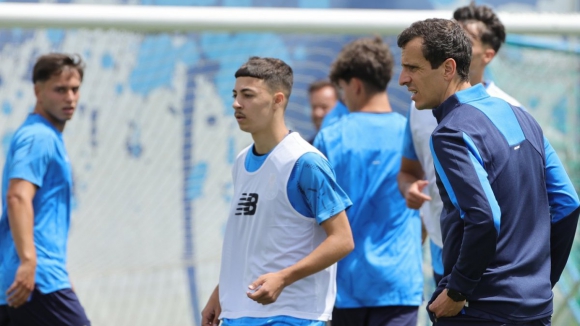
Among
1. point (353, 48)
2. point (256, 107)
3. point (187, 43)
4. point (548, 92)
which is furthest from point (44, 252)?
point (548, 92)

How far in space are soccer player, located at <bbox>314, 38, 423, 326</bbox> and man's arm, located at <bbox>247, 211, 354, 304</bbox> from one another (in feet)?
3.21

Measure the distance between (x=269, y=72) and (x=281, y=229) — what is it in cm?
70

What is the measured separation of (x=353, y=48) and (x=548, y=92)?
3.70 metres

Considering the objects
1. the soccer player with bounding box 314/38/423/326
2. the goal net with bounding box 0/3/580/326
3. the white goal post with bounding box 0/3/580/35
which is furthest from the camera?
the goal net with bounding box 0/3/580/326

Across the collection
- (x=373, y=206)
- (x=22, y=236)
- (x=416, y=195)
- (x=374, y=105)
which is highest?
(x=374, y=105)

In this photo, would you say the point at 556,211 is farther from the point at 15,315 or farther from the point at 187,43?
the point at 187,43

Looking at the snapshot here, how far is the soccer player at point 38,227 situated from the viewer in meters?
4.41

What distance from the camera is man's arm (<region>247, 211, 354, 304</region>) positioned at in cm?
330

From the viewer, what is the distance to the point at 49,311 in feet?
14.6

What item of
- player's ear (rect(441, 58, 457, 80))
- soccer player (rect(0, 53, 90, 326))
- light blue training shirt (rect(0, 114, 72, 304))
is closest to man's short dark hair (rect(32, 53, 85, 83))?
soccer player (rect(0, 53, 90, 326))

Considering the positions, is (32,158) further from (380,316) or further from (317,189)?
(380,316)

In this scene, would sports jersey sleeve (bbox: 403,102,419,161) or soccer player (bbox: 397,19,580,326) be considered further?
sports jersey sleeve (bbox: 403,102,419,161)

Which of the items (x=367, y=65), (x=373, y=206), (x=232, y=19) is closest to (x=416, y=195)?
(x=373, y=206)

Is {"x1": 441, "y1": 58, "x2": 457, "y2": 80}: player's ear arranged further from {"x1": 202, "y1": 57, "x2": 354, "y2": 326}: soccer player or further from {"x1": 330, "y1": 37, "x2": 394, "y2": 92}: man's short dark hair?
{"x1": 330, "y1": 37, "x2": 394, "y2": 92}: man's short dark hair
